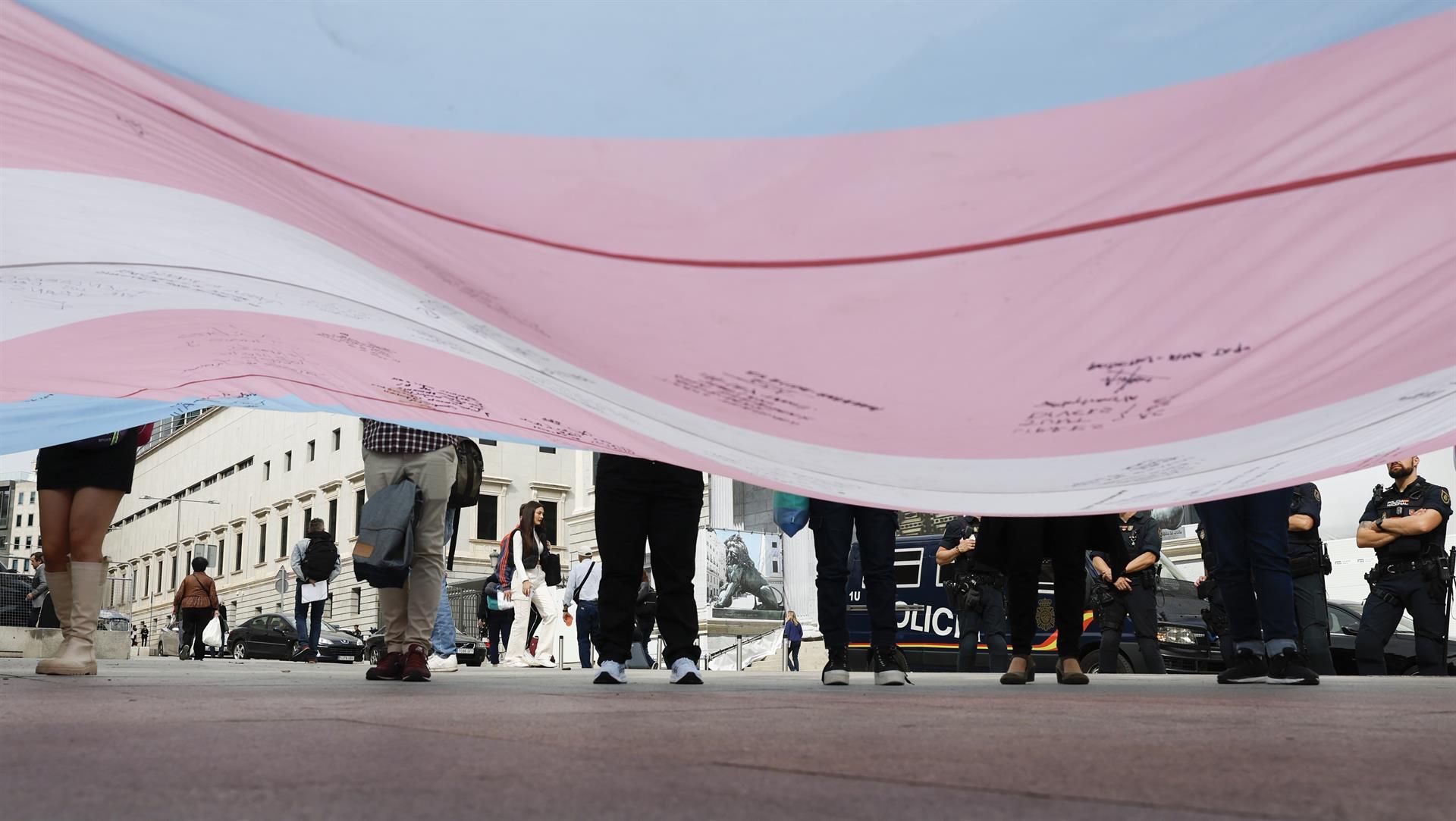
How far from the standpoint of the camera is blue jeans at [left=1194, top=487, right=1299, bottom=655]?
17.1 feet

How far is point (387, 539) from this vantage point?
206 inches

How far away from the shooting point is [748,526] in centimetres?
4912

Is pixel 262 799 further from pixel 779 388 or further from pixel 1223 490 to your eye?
pixel 1223 490

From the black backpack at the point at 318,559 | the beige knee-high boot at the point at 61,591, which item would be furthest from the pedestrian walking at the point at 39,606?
the beige knee-high boot at the point at 61,591

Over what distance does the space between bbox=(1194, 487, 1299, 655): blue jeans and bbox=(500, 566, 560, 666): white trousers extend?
30.9ft

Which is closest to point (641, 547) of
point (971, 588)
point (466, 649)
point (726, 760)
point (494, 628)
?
point (726, 760)

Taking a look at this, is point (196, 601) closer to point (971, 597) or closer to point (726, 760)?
point (971, 597)

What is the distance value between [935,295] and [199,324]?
3.01 meters

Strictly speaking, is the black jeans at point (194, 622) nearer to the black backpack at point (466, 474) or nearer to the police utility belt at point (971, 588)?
the police utility belt at point (971, 588)

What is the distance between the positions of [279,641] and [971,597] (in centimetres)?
2056

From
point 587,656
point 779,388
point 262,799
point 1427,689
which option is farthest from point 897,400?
point 587,656

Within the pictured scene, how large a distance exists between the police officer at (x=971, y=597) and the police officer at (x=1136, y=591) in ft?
2.30

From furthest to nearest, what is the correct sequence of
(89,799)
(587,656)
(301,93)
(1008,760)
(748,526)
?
(748,526) → (587,656) → (301,93) → (1008,760) → (89,799)

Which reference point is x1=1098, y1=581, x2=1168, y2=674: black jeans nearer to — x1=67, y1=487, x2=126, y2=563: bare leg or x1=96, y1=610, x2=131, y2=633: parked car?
x1=67, y1=487, x2=126, y2=563: bare leg
